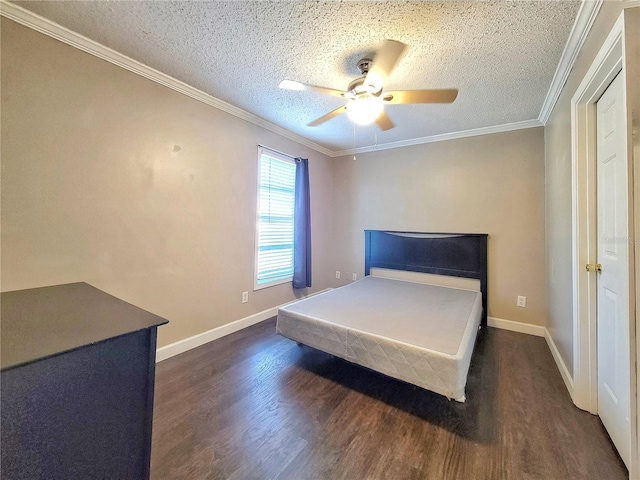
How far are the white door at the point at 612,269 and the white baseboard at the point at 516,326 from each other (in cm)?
141

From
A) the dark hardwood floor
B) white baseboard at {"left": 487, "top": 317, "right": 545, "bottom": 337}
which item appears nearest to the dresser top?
the dark hardwood floor

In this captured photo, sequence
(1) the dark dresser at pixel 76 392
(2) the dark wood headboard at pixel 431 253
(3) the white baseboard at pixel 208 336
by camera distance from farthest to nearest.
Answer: (2) the dark wood headboard at pixel 431 253
(3) the white baseboard at pixel 208 336
(1) the dark dresser at pixel 76 392

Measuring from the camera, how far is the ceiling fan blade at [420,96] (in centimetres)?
164

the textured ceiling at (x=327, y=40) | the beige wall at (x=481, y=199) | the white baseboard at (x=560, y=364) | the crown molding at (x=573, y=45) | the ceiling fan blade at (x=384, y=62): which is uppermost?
the textured ceiling at (x=327, y=40)

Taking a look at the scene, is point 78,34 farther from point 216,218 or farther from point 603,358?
point 603,358

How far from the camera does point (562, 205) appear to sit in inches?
80.4

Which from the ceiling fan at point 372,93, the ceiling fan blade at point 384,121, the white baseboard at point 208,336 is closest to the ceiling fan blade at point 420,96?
the ceiling fan at point 372,93

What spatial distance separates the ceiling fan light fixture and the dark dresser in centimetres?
167

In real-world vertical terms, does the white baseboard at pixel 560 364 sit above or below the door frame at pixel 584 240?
below

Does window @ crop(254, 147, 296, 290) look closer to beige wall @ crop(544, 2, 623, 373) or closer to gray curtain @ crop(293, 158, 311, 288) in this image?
gray curtain @ crop(293, 158, 311, 288)

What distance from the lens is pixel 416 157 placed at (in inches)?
139

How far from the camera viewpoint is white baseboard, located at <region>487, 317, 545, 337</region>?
9.23ft

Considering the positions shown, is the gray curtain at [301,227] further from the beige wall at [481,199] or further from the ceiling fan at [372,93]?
the ceiling fan at [372,93]

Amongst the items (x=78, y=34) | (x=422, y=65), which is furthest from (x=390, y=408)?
(x=78, y=34)
